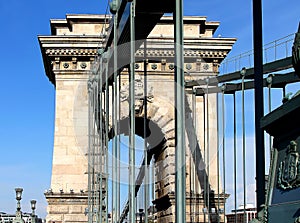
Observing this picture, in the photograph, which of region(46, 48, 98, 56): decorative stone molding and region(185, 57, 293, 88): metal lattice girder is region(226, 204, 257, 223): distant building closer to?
region(185, 57, 293, 88): metal lattice girder

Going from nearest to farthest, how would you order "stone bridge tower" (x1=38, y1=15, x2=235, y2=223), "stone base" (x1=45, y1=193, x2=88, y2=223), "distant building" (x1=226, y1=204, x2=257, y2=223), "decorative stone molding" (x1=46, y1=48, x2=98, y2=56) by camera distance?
"distant building" (x1=226, y1=204, x2=257, y2=223)
"stone base" (x1=45, y1=193, x2=88, y2=223)
"stone bridge tower" (x1=38, y1=15, x2=235, y2=223)
"decorative stone molding" (x1=46, y1=48, x2=98, y2=56)

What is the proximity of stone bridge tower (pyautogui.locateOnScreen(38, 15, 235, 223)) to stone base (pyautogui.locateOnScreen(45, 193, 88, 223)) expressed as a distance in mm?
38

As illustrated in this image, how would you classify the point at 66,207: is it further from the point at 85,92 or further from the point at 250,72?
the point at 250,72

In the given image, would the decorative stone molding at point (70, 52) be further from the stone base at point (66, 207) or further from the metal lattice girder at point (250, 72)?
the stone base at point (66, 207)

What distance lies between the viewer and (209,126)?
27781 millimetres

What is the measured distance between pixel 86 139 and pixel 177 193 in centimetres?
1851

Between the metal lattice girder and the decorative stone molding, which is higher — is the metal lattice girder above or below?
below

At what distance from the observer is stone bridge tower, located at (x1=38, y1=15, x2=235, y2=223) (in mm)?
26734

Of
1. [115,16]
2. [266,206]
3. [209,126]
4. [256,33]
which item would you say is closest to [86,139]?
[209,126]

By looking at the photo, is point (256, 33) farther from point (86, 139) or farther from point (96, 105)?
point (86, 139)

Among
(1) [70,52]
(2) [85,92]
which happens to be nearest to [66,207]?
(2) [85,92]

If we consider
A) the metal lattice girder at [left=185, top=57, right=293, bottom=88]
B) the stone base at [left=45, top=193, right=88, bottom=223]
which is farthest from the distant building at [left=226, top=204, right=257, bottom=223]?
the stone base at [left=45, top=193, right=88, bottom=223]

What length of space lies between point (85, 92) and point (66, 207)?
4.62 meters

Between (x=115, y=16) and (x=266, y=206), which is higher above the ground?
(x=115, y=16)
